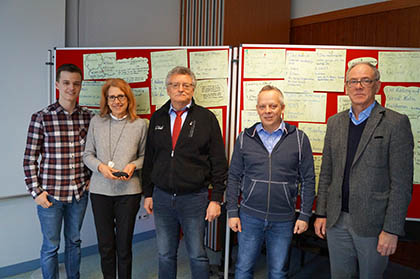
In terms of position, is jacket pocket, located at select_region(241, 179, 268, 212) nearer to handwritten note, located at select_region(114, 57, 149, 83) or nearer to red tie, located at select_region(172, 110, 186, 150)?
red tie, located at select_region(172, 110, 186, 150)

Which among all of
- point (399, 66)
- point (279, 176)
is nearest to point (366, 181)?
point (279, 176)

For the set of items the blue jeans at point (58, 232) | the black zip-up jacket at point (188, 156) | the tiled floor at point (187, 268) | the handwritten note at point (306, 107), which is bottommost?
the tiled floor at point (187, 268)

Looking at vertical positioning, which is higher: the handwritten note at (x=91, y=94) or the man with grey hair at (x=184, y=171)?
the handwritten note at (x=91, y=94)

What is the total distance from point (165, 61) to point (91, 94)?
2.29ft

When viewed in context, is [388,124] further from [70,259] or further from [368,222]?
[70,259]

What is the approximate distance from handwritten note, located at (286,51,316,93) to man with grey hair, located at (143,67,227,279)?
2.08 feet

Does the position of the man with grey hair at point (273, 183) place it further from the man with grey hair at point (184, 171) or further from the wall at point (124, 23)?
the wall at point (124, 23)

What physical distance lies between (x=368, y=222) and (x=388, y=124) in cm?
49

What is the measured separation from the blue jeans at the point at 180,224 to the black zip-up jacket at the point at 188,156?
0.19 ft

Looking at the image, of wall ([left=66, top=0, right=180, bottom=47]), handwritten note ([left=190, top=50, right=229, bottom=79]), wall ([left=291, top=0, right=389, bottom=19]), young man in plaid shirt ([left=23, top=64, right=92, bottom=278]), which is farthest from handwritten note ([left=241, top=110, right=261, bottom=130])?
wall ([left=291, top=0, right=389, bottom=19])

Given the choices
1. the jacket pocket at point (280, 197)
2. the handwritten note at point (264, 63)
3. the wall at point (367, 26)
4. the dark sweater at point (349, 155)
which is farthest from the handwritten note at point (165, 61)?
the wall at point (367, 26)

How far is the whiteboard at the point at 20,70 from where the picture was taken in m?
2.43

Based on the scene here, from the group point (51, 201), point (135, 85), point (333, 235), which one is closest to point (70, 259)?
point (51, 201)

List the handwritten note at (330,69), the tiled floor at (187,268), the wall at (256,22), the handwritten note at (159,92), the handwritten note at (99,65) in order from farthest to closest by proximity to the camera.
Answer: the wall at (256,22) < the tiled floor at (187,268) < the handwritten note at (99,65) < the handwritten note at (159,92) < the handwritten note at (330,69)
